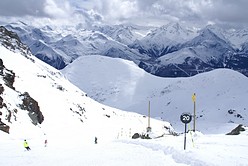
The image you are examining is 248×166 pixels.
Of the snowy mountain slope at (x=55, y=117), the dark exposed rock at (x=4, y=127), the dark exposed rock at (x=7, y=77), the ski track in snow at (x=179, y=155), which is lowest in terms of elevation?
the ski track in snow at (x=179, y=155)

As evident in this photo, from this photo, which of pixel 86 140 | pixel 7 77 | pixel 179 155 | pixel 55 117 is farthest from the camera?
pixel 55 117

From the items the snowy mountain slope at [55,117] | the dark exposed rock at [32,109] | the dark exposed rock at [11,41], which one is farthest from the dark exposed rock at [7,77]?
the dark exposed rock at [11,41]

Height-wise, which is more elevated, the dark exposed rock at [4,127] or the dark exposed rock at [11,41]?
the dark exposed rock at [11,41]

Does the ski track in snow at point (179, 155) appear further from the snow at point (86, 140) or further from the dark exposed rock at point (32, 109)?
the dark exposed rock at point (32, 109)

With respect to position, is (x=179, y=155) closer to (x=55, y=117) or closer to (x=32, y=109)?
(x=32, y=109)

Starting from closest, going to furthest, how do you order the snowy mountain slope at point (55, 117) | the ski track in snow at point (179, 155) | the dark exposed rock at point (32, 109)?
the ski track in snow at point (179, 155)
the snowy mountain slope at point (55, 117)
the dark exposed rock at point (32, 109)

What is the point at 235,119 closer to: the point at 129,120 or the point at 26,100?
the point at 129,120

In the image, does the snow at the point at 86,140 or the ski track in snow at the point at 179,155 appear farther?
the snow at the point at 86,140

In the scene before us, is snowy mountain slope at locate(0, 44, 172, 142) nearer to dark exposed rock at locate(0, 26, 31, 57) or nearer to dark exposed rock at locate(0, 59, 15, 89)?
dark exposed rock at locate(0, 59, 15, 89)

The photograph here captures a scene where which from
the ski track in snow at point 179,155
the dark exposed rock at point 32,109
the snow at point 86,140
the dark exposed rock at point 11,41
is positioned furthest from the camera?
the dark exposed rock at point 11,41

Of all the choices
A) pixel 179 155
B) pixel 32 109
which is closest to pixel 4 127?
pixel 32 109

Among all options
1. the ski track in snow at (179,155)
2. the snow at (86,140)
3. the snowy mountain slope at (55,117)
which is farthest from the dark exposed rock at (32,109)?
the ski track in snow at (179,155)

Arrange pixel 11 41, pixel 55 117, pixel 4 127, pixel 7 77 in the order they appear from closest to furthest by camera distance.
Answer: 1. pixel 4 127
2. pixel 7 77
3. pixel 55 117
4. pixel 11 41

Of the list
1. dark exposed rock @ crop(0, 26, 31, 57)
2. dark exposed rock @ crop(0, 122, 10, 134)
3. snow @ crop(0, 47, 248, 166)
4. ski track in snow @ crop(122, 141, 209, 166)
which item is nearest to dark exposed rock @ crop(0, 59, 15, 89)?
snow @ crop(0, 47, 248, 166)
